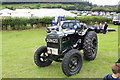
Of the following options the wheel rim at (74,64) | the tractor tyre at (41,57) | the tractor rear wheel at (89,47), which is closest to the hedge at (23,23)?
the tractor tyre at (41,57)

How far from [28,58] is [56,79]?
2.44 m

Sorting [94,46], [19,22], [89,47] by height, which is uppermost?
[19,22]

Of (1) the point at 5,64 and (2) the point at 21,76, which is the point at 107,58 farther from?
(1) the point at 5,64

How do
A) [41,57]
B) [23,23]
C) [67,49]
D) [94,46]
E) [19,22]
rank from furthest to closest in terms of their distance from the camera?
[23,23], [19,22], [94,46], [41,57], [67,49]

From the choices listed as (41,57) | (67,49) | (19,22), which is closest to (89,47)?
(67,49)

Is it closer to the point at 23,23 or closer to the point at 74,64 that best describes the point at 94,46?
the point at 74,64

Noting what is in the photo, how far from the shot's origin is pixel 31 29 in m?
16.8

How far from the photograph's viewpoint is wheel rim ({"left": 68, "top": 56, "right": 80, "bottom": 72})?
15.4 feet

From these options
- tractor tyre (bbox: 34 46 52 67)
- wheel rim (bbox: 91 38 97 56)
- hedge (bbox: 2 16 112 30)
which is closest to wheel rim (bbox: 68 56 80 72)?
tractor tyre (bbox: 34 46 52 67)

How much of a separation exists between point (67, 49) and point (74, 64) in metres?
0.70

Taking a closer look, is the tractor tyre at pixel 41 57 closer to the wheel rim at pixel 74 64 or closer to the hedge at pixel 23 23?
the wheel rim at pixel 74 64

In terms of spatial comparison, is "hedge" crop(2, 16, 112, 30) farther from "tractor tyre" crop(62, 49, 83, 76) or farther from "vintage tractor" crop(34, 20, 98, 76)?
"tractor tyre" crop(62, 49, 83, 76)

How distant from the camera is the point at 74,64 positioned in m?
4.72

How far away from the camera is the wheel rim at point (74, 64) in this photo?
4.70 metres
